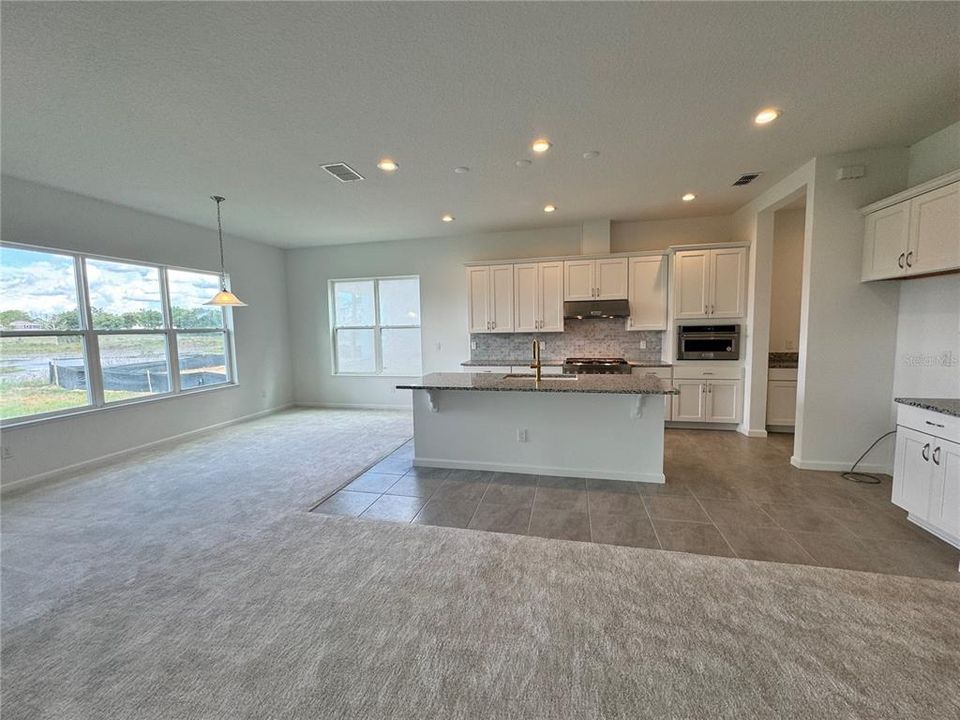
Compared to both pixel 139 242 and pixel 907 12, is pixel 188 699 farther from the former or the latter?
pixel 139 242

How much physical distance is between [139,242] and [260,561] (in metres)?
4.43

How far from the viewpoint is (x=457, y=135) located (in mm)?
2814

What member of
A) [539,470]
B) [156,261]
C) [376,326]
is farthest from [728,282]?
[156,261]

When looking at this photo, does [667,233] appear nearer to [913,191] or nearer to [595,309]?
[595,309]

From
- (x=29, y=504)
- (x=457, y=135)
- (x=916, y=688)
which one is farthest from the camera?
(x=29, y=504)

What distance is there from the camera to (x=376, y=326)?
668cm

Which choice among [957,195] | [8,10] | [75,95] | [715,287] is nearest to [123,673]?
[8,10]

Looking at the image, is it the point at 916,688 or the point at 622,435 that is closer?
the point at 916,688

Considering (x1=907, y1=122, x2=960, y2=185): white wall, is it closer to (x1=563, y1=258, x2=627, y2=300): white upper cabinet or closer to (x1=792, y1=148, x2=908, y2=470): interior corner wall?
(x1=792, y1=148, x2=908, y2=470): interior corner wall

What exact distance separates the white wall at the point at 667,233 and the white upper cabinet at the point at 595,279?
0.45 m

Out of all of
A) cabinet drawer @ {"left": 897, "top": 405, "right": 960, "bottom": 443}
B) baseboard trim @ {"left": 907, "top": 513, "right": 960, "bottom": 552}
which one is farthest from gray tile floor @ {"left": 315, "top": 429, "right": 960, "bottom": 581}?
cabinet drawer @ {"left": 897, "top": 405, "right": 960, "bottom": 443}

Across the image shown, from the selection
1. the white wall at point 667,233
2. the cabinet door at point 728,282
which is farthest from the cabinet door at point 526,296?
the cabinet door at point 728,282

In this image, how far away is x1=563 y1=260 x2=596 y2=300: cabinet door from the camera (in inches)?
207

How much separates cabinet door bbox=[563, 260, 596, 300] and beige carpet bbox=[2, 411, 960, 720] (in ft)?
12.1
